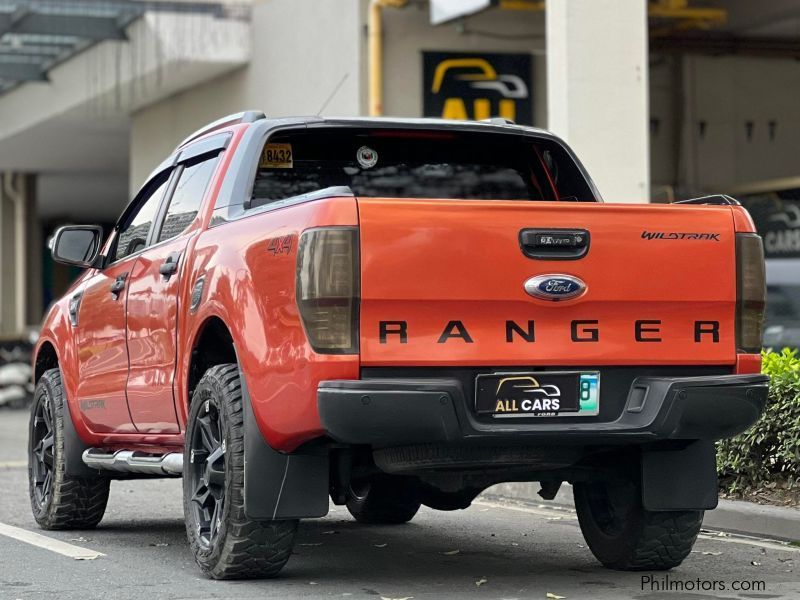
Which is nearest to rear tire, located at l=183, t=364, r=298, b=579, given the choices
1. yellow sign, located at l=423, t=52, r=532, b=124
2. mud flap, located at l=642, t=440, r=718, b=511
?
mud flap, located at l=642, t=440, r=718, b=511

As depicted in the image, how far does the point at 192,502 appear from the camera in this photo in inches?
254

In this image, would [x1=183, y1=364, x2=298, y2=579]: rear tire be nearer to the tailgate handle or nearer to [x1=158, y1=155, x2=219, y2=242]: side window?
[x1=158, y1=155, x2=219, y2=242]: side window

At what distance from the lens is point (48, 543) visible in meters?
7.75

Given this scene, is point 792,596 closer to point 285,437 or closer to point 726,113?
point 285,437

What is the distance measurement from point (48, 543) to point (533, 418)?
3150 millimetres

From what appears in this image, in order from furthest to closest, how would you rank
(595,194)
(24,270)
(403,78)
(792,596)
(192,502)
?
(24,270)
(403,78)
(595,194)
(192,502)
(792,596)

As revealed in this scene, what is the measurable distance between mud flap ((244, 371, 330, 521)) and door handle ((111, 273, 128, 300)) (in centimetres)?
196

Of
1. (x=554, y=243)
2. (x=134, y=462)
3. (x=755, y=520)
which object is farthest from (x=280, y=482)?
(x=755, y=520)

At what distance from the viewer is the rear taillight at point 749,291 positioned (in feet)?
19.4

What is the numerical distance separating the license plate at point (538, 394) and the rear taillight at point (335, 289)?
1.64ft

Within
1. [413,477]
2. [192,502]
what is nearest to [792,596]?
[413,477]

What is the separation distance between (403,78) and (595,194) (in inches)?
368

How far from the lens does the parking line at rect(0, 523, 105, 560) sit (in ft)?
23.9

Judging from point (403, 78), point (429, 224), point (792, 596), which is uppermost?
point (403, 78)
